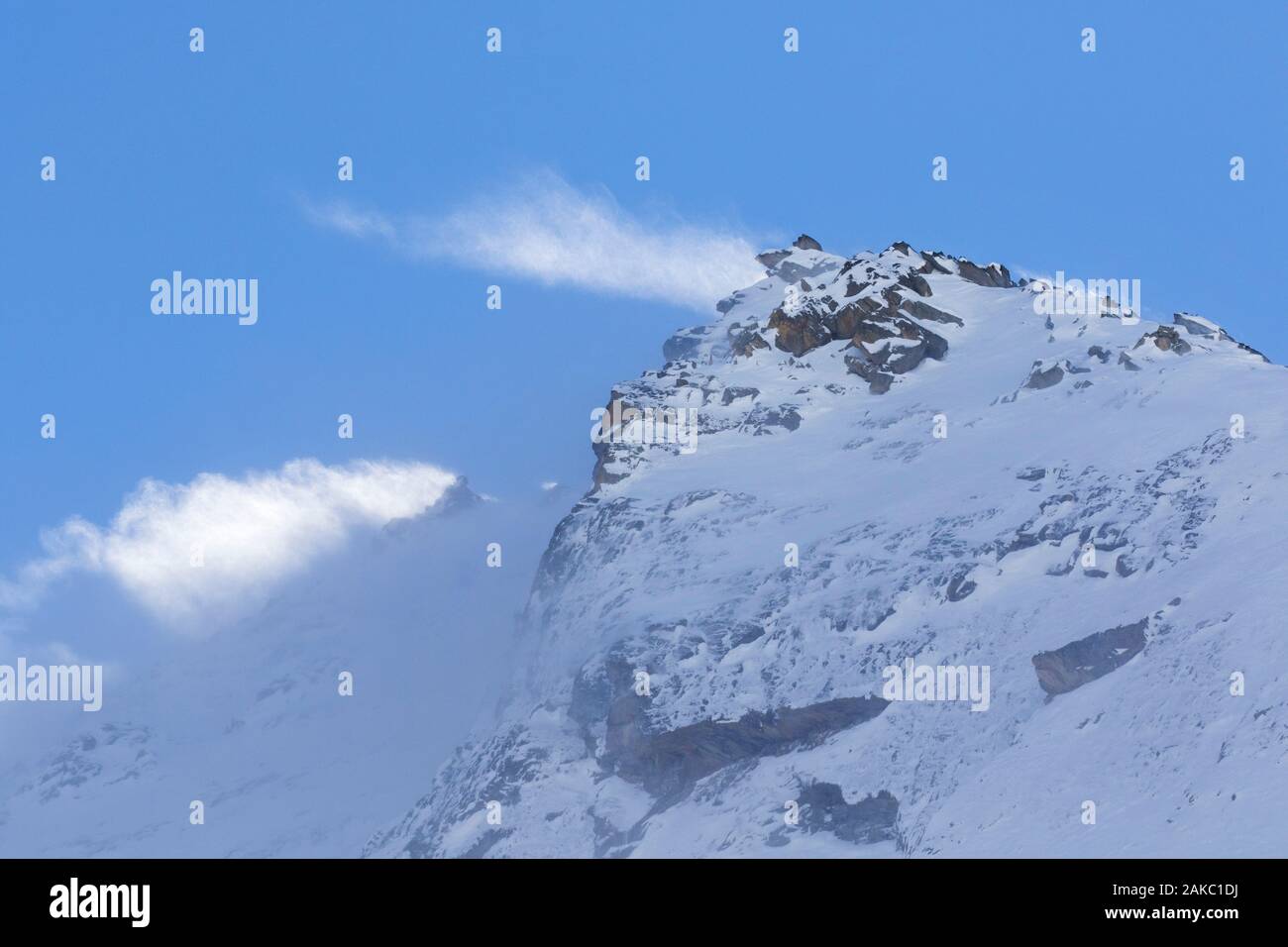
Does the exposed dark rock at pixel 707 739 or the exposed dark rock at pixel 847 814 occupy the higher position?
the exposed dark rock at pixel 707 739

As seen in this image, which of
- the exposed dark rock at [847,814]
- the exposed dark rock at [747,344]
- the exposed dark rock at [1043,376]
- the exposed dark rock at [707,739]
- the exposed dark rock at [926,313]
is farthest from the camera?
the exposed dark rock at [747,344]

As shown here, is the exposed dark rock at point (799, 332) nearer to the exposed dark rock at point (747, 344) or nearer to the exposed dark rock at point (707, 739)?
the exposed dark rock at point (747, 344)

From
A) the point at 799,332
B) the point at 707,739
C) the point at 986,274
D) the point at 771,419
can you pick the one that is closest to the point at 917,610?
the point at 707,739

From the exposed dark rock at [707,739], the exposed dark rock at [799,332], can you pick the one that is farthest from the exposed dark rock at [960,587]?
the exposed dark rock at [799,332]

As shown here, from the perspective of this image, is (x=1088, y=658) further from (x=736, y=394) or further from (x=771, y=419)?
(x=736, y=394)

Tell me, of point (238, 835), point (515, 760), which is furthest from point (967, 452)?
point (238, 835)
